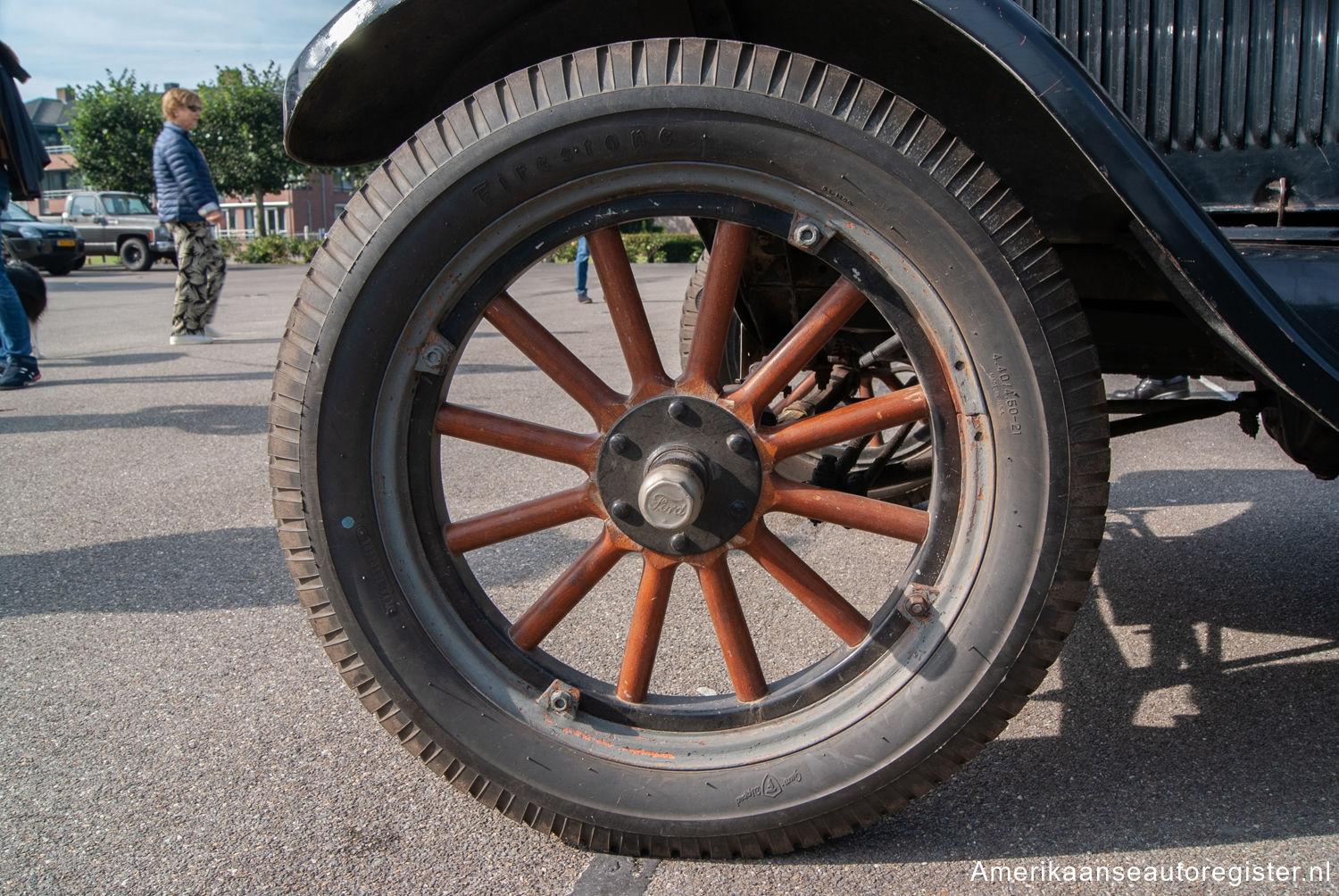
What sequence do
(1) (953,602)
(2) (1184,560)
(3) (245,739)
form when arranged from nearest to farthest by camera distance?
1. (1) (953,602)
2. (3) (245,739)
3. (2) (1184,560)

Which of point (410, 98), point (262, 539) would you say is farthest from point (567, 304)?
point (410, 98)

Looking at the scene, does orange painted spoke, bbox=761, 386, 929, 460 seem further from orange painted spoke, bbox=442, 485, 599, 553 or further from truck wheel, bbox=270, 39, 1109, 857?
orange painted spoke, bbox=442, 485, 599, 553

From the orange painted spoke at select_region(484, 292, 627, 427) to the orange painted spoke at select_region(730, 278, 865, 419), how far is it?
0.22 metres

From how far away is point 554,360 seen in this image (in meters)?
1.74

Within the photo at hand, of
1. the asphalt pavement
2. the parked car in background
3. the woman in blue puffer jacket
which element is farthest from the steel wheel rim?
the parked car in background

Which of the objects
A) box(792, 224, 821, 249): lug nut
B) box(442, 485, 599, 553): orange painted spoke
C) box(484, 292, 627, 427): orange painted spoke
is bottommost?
box(442, 485, 599, 553): orange painted spoke

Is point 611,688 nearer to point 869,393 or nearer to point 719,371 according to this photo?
point 719,371

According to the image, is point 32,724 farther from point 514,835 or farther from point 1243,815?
point 1243,815

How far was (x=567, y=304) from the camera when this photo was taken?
43.0 feet

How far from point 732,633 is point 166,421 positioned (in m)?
4.65

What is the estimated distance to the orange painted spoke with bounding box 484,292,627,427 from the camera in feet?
5.49

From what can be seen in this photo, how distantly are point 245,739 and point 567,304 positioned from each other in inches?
448

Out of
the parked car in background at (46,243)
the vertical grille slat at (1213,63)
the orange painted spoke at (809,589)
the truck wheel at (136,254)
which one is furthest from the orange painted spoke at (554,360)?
the truck wheel at (136,254)

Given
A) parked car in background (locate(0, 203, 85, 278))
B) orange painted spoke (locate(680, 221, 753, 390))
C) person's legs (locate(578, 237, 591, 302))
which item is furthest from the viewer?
parked car in background (locate(0, 203, 85, 278))
